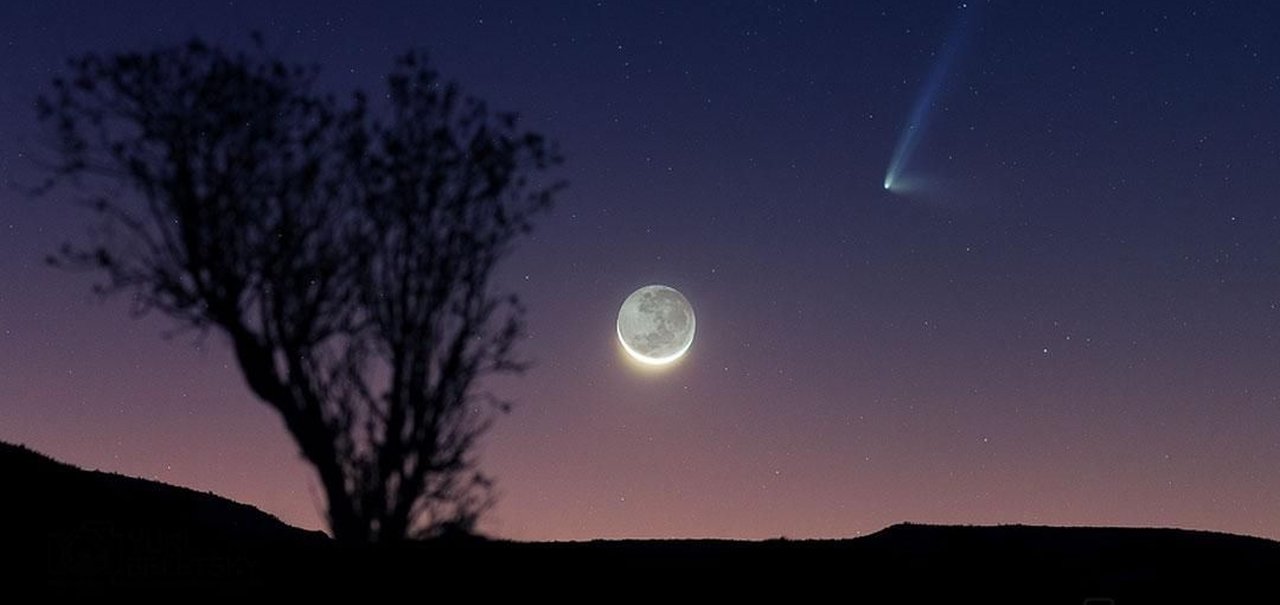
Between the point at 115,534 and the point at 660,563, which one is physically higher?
the point at 115,534

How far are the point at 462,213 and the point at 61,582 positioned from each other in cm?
791

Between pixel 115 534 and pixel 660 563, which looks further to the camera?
pixel 115 534

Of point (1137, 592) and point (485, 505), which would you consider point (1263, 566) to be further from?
point (485, 505)

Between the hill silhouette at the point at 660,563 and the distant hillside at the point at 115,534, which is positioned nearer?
the hill silhouette at the point at 660,563

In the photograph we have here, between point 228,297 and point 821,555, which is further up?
point 228,297

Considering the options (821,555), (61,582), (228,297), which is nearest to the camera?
(61,582)

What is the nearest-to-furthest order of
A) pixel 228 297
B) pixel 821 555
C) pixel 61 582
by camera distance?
pixel 61 582 < pixel 821 555 < pixel 228 297

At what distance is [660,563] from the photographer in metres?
15.2

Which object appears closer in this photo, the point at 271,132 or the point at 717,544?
the point at 717,544

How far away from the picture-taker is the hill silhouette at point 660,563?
14.3m

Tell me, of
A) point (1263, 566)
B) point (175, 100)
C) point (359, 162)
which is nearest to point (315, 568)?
point (359, 162)

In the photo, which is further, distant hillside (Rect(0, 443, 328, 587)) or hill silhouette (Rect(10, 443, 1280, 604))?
distant hillside (Rect(0, 443, 328, 587))

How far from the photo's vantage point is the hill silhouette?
1429 centimetres

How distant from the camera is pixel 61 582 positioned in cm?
1417
